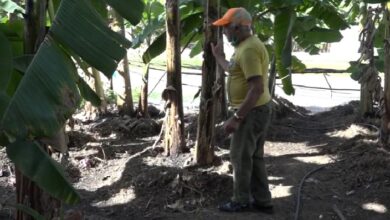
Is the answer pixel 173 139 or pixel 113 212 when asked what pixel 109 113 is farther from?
pixel 113 212

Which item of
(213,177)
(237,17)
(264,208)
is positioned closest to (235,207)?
(264,208)

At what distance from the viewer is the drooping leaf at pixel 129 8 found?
394 cm

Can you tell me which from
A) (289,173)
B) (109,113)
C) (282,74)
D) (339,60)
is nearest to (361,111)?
(282,74)

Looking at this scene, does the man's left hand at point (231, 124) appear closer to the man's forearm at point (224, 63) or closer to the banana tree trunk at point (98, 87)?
the man's forearm at point (224, 63)

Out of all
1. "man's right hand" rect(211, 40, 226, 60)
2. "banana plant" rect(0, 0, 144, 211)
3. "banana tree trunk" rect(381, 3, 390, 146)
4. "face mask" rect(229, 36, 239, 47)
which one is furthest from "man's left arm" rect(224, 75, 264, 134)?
"banana tree trunk" rect(381, 3, 390, 146)

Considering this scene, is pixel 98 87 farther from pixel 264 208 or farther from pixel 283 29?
pixel 264 208

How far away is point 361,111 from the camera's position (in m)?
9.44

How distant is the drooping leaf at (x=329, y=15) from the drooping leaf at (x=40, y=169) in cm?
580

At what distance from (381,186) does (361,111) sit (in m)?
3.48

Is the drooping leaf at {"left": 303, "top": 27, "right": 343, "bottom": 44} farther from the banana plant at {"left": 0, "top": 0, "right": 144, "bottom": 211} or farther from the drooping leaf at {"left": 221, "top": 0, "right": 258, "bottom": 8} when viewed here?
the banana plant at {"left": 0, "top": 0, "right": 144, "bottom": 211}

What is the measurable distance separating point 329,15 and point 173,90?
277 centimetres

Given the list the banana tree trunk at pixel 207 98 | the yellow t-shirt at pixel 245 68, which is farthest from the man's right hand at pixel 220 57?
the banana tree trunk at pixel 207 98

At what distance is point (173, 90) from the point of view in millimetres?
7109

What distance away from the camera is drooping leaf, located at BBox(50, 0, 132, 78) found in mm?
3430
